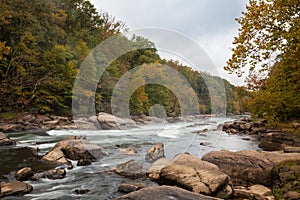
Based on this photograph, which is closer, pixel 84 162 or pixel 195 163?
pixel 195 163

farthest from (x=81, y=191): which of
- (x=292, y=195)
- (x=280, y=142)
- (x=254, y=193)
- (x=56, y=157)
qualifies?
(x=280, y=142)

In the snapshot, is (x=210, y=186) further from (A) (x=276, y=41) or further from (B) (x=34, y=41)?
(B) (x=34, y=41)

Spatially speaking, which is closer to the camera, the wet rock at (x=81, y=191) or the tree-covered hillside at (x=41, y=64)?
the wet rock at (x=81, y=191)

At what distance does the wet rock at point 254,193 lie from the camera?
17.7 ft

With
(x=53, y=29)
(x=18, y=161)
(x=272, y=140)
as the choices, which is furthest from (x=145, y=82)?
(x=18, y=161)

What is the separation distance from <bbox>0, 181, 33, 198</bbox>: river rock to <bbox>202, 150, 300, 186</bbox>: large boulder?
503cm

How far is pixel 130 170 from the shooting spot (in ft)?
25.2

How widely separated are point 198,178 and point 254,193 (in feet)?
Result: 4.29

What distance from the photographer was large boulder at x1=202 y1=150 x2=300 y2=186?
250 inches

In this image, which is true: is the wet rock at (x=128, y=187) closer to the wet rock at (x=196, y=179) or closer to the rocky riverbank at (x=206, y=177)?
the rocky riverbank at (x=206, y=177)

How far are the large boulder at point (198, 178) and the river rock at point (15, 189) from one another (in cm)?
341

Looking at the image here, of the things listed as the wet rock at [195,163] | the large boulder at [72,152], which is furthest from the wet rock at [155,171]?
the large boulder at [72,152]

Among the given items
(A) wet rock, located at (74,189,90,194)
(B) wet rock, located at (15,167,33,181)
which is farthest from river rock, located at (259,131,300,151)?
(B) wet rock, located at (15,167,33,181)

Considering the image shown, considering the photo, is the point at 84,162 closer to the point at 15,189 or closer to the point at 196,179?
the point at 15,189
